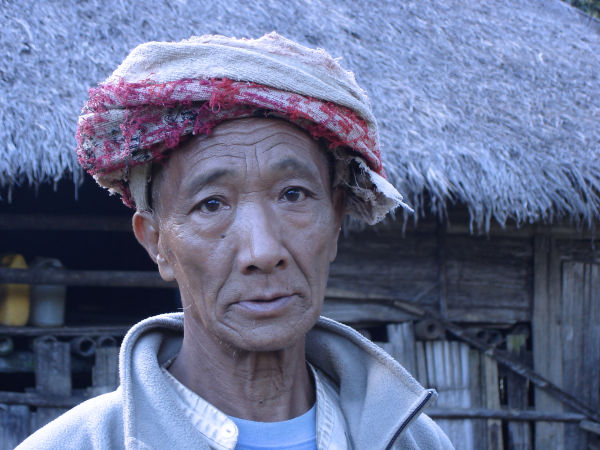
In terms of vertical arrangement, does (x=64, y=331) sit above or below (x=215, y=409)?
above

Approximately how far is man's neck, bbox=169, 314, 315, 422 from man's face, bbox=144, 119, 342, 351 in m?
0.05

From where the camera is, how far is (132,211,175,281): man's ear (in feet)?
4.92

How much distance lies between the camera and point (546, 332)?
530 centimetres

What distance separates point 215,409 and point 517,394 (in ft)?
14.2

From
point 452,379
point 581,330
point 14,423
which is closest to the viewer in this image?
point 14,423

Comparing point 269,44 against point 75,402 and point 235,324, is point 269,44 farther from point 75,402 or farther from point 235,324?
point 75,402

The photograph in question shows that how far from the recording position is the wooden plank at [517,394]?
5.21m

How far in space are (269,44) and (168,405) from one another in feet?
2.40

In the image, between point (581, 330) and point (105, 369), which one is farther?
point (581, 330)

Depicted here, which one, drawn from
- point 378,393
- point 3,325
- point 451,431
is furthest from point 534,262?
point 378,393

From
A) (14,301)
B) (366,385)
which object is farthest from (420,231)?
(366,385)

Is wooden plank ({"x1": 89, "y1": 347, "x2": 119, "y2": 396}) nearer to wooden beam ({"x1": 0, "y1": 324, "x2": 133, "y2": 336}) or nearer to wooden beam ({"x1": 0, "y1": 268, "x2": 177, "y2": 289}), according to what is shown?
wooden beam ({"x1": 0, "y1": 324, "x2": 133, "y2": 336})

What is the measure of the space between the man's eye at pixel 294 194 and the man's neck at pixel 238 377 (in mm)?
321

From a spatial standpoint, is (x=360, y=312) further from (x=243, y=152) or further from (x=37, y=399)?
(x=243, y=152)
